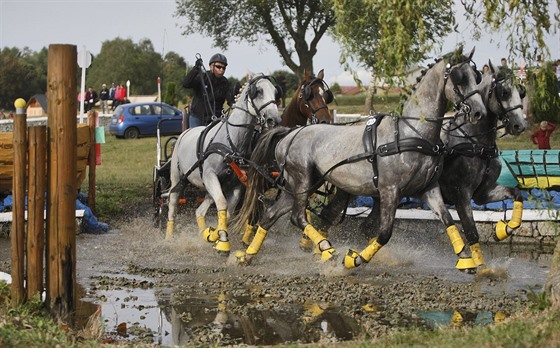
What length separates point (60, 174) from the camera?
27.3ft

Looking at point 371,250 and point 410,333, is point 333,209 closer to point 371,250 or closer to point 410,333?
point 371,250

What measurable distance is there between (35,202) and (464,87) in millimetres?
4494

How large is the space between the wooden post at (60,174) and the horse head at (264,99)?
471 centimetres

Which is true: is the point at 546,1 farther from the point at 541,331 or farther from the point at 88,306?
the point at 88,306

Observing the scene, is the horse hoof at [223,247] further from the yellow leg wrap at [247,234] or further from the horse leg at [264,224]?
the yellow leg wrap at [247,234]

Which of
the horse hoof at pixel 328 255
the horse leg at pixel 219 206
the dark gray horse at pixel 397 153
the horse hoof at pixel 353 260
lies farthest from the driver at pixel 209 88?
the horse hoof at pixel 353 260

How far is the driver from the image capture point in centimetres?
1459

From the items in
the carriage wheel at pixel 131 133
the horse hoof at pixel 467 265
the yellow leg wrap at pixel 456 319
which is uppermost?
the horse hoof at pixel 467 265

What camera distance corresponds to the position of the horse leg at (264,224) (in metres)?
12.2

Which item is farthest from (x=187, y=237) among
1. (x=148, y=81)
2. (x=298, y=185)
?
(x=148, y=81)

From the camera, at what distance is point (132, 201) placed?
19.7 meters

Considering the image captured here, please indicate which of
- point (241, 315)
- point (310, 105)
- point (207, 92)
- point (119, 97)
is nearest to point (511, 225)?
point (310, 105)

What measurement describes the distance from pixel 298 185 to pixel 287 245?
242 cm

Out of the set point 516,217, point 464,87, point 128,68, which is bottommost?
point 516,217
